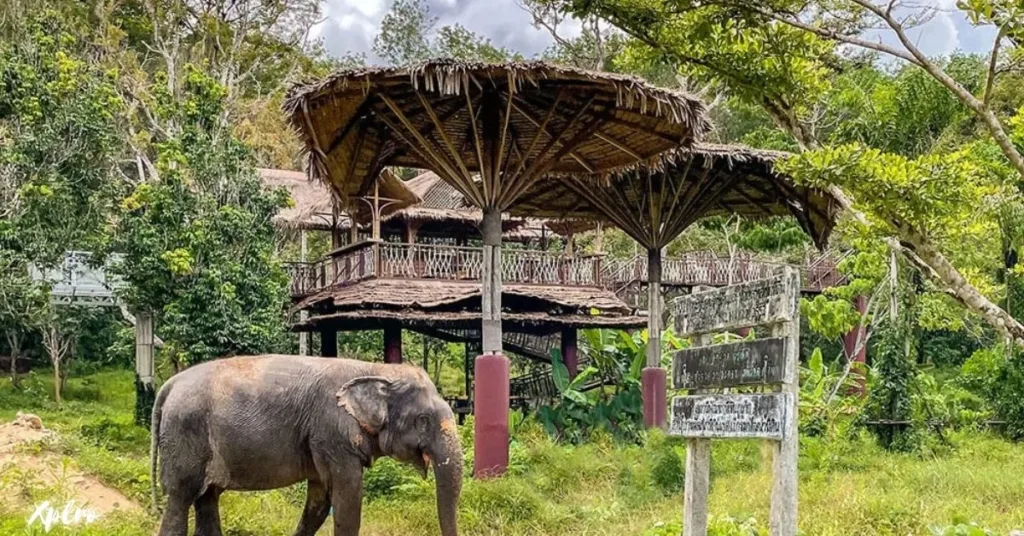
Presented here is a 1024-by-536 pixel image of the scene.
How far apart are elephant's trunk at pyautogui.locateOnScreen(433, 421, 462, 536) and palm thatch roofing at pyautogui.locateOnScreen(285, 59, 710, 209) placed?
15.4 feet

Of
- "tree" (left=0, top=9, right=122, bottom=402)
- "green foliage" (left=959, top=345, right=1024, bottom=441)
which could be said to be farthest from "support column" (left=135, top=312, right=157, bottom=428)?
"green foliage" (left=959, top=345, right=1024, bottom=441)

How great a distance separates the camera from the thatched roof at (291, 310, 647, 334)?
18.7 metres

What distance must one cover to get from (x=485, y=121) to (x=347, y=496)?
6.56 m

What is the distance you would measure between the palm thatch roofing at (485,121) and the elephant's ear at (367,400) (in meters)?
4.21

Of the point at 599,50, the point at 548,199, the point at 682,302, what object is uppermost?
the point at 599,50

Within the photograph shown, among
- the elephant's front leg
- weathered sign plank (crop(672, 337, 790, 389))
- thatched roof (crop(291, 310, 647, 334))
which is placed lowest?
the elephant's front leg

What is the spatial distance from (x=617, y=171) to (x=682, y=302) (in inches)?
375

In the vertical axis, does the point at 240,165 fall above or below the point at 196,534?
above

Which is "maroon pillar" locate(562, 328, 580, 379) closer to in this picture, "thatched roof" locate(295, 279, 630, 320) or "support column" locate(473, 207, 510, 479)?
"thatched roof" locate(295, 279, 630, 320)

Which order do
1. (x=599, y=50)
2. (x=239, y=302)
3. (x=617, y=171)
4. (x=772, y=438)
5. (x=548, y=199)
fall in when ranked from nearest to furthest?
(x=772, y=438), (x=617, y=171), (x=239, y=302), (x=548, y=199), (x=599, y=50)

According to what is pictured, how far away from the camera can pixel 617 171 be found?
16531 mm

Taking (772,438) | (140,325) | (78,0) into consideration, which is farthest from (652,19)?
(78,0)

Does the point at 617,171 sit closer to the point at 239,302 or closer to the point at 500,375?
the point at 500,375

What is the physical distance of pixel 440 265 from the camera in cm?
1952
